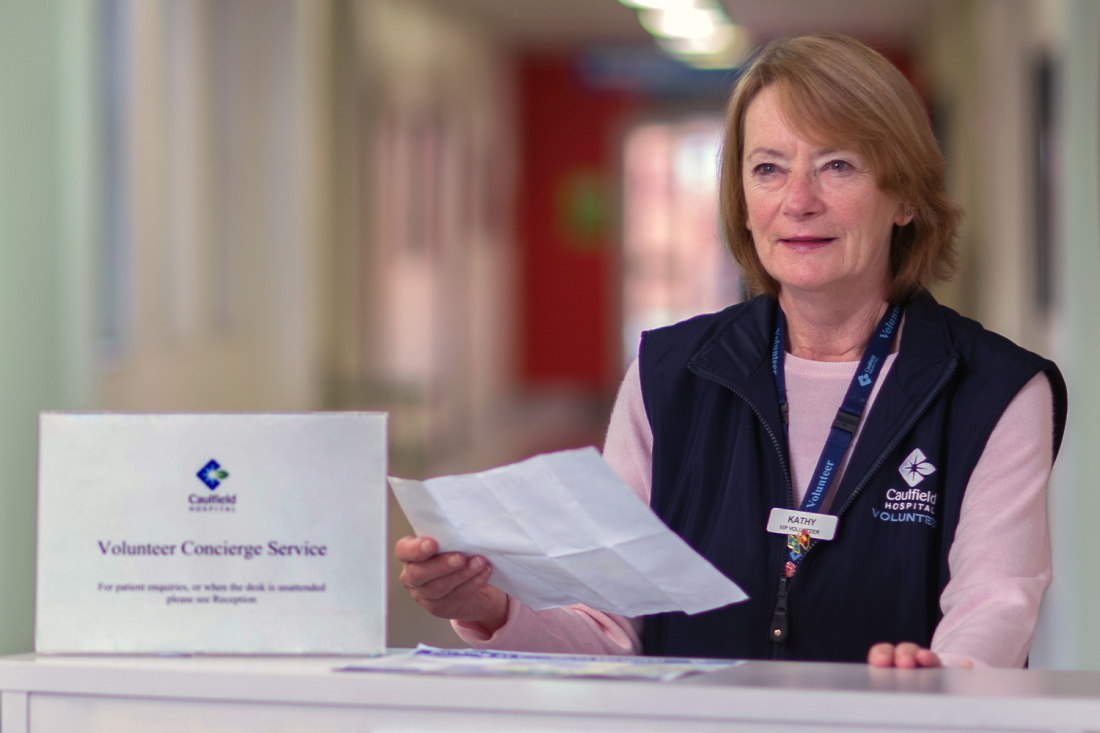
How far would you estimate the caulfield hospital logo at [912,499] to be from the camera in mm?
1435

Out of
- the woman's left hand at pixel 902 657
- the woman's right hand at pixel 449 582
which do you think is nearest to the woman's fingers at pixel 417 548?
the woman's right hand at pixel 449 582

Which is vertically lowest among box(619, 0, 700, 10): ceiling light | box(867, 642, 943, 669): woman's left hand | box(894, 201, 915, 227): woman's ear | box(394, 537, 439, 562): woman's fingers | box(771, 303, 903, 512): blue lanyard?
box(867, 642, 943, 669): woman's left hand

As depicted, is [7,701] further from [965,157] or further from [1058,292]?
[965,157]

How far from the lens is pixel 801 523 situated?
146 cm

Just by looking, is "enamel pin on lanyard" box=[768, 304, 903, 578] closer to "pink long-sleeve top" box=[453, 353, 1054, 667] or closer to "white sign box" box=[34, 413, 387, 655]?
"pink long-sleeve top" box=[453, 353, 1054, 667]

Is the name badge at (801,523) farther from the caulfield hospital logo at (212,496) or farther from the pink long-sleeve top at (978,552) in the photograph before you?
the caulfield hospital logo at (212,496)

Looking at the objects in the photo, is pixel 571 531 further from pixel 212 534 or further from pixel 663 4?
pixel 663 4

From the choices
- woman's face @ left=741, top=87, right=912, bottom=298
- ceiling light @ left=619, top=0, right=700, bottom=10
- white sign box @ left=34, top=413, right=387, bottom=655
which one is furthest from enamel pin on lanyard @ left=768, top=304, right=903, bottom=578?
ceiling light @ left=619, top=0, right=700, bottom=10

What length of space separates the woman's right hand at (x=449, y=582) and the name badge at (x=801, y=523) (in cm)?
34

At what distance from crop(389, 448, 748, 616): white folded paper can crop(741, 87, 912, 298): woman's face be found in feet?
1.80

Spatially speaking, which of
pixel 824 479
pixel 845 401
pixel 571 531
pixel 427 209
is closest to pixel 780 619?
Answer: pixel 824 479

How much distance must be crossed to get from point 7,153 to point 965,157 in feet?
22.3

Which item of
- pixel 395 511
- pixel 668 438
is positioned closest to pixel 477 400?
pixel 395 511

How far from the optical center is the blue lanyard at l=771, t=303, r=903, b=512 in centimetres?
147
